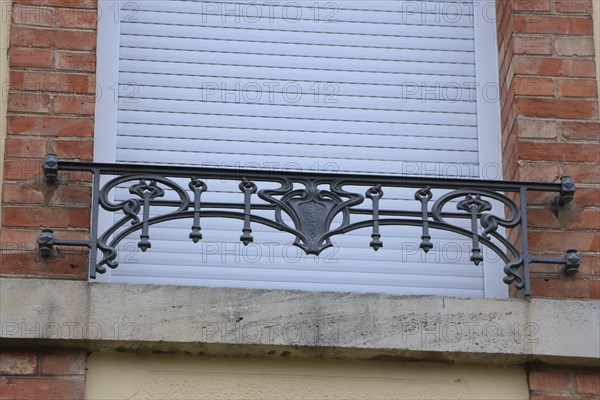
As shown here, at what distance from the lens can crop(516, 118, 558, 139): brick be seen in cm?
765

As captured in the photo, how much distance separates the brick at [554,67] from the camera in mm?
7766

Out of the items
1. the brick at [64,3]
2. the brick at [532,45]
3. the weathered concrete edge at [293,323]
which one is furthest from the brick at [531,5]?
the brick at [64,3]

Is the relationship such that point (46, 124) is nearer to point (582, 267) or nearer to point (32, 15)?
point (32, 15)

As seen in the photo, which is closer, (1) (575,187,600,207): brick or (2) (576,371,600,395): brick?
(2) (576,371,600,395): brick

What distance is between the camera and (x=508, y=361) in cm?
718

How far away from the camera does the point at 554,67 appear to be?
7773mm

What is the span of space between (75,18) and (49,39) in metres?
0.16

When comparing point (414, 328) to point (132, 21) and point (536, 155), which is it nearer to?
point (536, 155)

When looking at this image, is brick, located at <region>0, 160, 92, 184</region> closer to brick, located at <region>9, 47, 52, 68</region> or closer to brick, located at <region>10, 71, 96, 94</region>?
brick, located at <region>10, 71, 96, 94</region>

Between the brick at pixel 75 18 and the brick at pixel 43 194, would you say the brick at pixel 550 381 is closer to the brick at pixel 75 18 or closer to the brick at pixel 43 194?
the brick at pixel 43 194

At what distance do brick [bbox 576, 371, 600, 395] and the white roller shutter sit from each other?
823mm

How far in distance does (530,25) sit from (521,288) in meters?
1.39

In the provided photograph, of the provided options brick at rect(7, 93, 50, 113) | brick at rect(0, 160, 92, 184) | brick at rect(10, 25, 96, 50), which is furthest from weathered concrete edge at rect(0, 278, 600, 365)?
brick at rect(10, 25, 96, 50)

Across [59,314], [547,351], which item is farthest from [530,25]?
[59,314]
